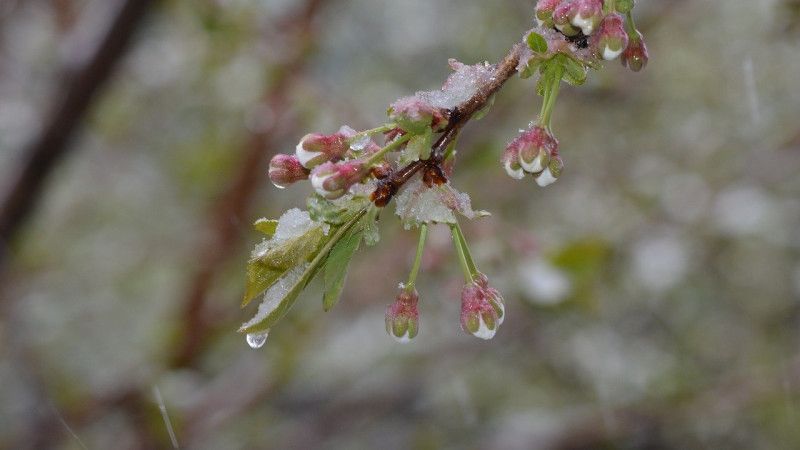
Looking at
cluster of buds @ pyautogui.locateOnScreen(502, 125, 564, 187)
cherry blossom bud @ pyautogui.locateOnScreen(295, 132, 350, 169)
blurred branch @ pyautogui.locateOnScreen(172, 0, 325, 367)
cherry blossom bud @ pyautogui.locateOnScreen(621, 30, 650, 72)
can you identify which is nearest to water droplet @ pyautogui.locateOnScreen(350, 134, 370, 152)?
cherry blossom bud @ pyautogui.locateOnScreen(295, 132, 350, 169)

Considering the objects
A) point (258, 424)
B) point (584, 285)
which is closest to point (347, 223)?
point (584, 285)

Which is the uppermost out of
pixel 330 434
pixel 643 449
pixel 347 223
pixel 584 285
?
pixel 347 223

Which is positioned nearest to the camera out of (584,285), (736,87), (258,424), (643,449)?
(584,285)

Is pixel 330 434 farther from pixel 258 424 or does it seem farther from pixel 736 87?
pixel 736 87

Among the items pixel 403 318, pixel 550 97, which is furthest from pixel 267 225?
pixel 550 97

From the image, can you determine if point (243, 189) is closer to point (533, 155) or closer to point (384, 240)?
point (384, 240)

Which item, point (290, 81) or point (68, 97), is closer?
point (68, 97)

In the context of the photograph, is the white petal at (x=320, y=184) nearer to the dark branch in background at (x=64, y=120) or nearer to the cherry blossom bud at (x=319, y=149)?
the cherry blossom bud at (x=319, y=149)

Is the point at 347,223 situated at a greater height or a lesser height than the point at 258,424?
greater
